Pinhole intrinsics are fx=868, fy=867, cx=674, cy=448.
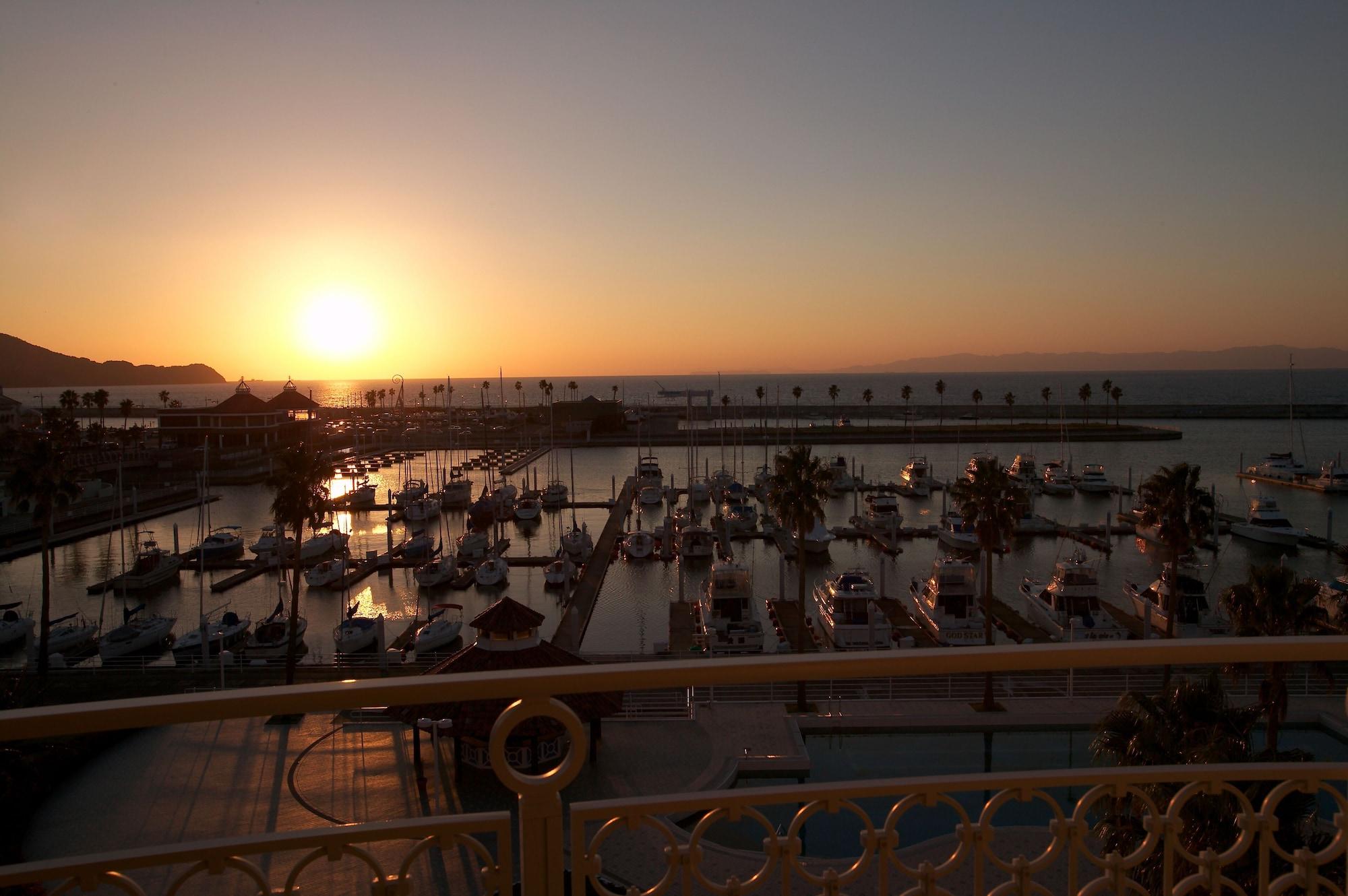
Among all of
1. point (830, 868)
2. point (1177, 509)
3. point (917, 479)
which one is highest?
point (830, 868)

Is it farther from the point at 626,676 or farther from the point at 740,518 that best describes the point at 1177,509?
the point at 626,676

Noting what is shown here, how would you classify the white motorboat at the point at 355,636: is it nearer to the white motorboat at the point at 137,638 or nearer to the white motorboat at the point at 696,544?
the white motorboat at the point at 137,638

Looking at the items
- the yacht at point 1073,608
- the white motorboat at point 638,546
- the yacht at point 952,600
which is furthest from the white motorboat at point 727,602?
the white motorboat at point 638,546

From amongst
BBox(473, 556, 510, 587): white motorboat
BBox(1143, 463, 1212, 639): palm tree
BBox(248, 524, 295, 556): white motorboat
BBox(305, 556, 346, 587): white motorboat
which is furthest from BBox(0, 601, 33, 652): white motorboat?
BBox(1143, 463, 1212, 639): palm tree

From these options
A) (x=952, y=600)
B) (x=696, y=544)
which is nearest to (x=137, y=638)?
(x=696, y=544)

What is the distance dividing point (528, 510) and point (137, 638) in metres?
21.3

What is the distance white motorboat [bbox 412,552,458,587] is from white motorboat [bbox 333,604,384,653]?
593cm

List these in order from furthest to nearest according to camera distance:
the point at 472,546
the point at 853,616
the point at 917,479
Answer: the point at 917,479 → the point at 472,546 → the point at 853,616

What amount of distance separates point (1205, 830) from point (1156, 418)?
112040mm

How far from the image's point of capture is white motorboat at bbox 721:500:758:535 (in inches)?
1539

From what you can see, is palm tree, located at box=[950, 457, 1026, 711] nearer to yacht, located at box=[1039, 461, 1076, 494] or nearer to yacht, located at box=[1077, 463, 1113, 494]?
yacht, located at box=[1039, 461, 1076, 494]

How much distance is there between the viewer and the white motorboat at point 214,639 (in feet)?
76.8

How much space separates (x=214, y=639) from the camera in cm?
2383

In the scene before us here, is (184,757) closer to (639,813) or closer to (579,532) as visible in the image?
(639,813)
